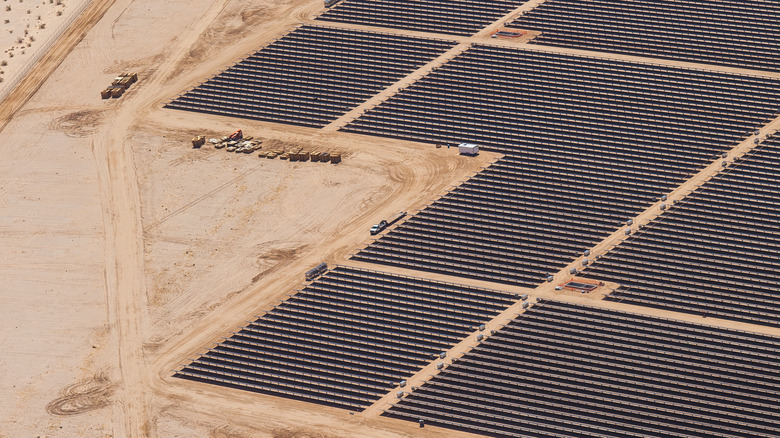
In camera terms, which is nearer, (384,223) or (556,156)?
(384,223)

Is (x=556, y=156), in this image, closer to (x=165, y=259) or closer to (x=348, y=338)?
(x=348, y=338)

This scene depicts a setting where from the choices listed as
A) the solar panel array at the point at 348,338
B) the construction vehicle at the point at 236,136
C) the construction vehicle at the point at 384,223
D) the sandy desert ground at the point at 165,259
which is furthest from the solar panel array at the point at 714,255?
the construction vehicle at the point at 236,136

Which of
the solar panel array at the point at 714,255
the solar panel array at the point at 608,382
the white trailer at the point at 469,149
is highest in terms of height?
the white trailer at the point at 469,149

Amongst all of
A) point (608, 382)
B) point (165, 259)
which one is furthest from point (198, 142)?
point (608, 382)

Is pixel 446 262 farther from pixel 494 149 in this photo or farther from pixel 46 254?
pixel 46 254

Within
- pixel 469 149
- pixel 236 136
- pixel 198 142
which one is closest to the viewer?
pixel 469 149

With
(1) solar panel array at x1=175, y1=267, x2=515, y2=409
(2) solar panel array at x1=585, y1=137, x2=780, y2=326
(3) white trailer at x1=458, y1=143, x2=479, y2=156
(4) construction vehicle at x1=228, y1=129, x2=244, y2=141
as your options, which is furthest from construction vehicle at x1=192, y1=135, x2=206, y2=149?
(2) solar panel array at x1=585, y1=137, x2=780, y2=326

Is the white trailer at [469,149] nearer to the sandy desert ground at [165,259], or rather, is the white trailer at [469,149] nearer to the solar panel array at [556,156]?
the sandy desert ground at [165,259]
